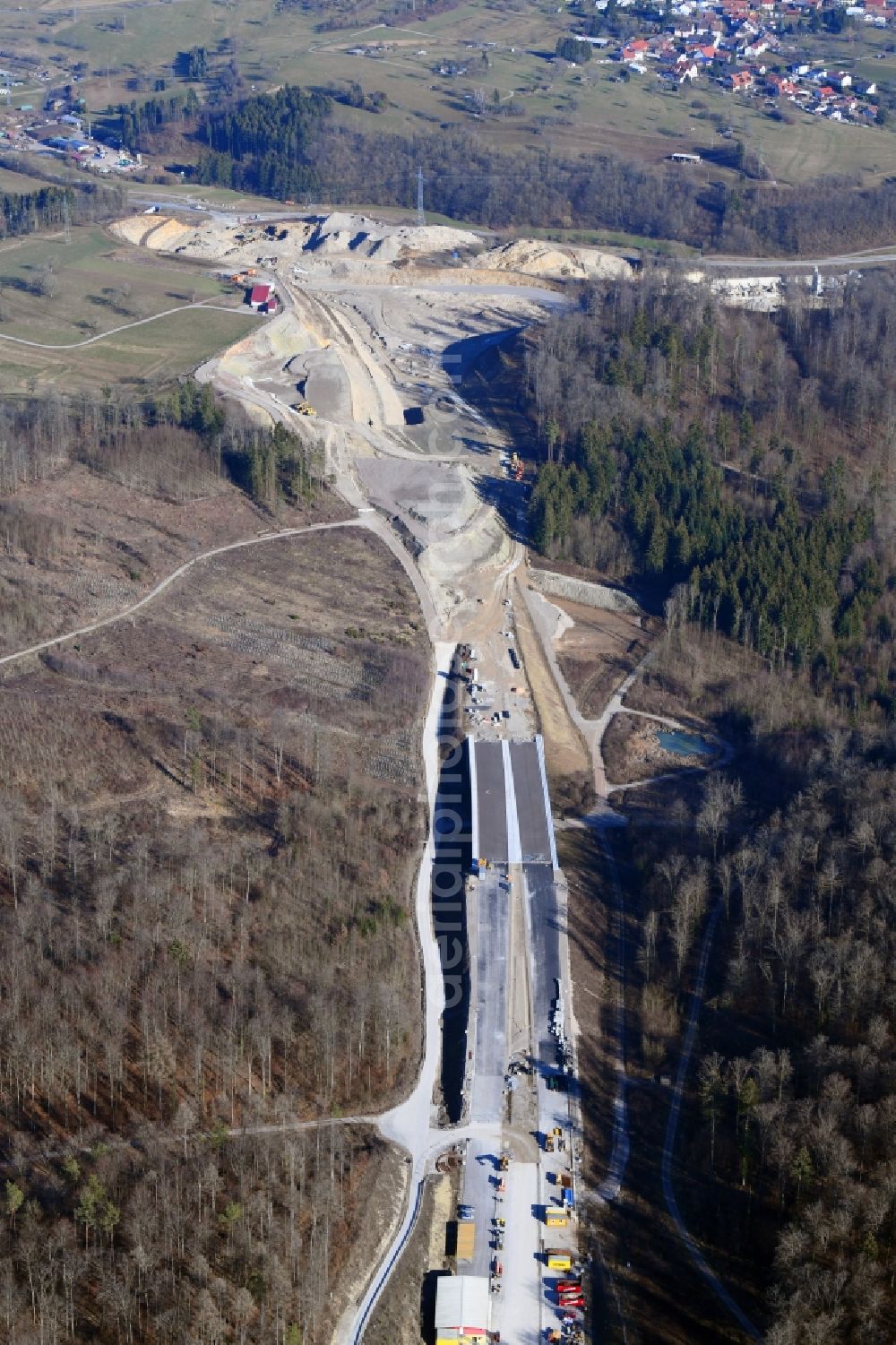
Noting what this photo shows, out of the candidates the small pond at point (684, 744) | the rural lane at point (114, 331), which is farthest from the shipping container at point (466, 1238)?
the rural lane at point (114, 331)

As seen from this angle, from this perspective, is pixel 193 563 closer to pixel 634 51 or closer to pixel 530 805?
pixel 530 805

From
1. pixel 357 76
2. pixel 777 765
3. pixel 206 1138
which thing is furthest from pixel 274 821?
pixel 357 76

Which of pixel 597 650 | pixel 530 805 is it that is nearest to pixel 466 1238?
pixel 530 805

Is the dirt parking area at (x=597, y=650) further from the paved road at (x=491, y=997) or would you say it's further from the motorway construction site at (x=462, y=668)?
the paved road at (x=491, y=997)

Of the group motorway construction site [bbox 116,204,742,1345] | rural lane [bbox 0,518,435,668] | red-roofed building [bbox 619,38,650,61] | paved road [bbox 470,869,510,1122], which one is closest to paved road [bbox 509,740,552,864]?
motorway construction site [bbox 116,204,742,1345]

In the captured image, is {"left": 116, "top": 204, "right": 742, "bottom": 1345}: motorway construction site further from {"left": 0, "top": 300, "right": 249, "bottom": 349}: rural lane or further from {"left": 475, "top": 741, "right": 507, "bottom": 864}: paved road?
{"left": 0, "top": 300, "right": 249, "bottom": 349}: rural lane

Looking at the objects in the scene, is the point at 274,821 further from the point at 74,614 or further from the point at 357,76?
the point at 357,76
